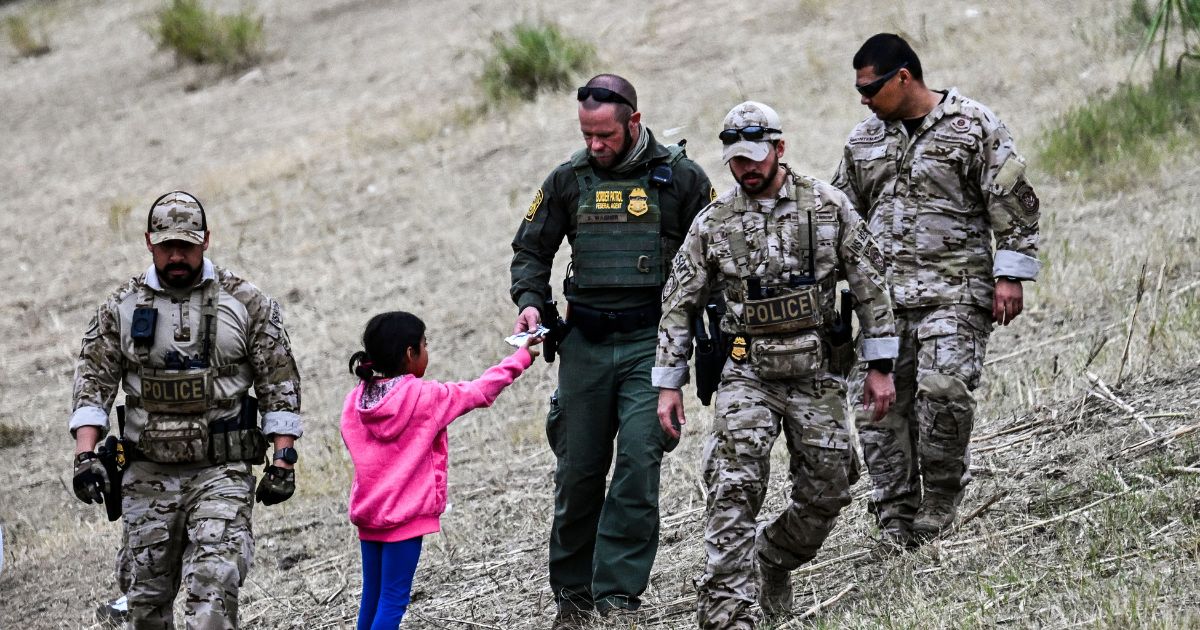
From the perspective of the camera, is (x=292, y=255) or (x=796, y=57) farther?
(x=796, y=57)

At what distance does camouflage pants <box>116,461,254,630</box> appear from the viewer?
5227mm

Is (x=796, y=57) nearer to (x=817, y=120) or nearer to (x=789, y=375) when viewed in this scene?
(x=817, y=120)

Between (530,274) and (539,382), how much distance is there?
4.40m

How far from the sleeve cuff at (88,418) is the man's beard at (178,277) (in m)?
0.53

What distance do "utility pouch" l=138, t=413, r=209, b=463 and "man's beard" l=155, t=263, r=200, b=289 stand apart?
0.47m

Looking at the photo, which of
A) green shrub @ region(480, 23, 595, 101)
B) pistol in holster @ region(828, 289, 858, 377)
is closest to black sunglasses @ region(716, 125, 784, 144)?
pistol in holster @ region(828, 289, 858, 377)

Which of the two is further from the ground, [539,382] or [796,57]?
[796,57]

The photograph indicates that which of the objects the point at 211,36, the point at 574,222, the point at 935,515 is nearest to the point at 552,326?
the point at 574,222

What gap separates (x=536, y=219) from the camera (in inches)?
236

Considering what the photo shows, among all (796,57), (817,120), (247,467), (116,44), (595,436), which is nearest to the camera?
(247,467)

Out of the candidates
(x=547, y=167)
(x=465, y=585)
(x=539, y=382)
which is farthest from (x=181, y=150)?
(x=465, y=585)

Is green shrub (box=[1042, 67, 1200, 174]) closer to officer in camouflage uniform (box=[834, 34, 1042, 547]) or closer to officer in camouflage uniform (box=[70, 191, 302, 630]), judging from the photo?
officer in camouflage uniform (box=[834, 34, 1042, 547])

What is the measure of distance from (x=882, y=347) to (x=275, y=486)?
221 cm

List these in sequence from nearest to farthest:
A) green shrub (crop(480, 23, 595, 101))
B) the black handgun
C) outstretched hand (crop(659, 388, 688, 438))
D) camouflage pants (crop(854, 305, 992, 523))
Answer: outstretched hand (crop(659, 388, 688, 438)) < camouflage pants (crop(854, 305, 992, 523)) < the black handgun < green shrub (crop(480, 23, 595, 101))
